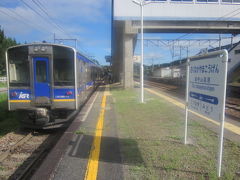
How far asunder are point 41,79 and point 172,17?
615 inches

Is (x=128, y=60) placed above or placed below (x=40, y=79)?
above

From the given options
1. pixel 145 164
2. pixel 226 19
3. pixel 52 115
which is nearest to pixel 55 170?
pixel 145 164

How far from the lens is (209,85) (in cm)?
365

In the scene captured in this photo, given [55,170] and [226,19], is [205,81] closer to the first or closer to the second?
[55,170]

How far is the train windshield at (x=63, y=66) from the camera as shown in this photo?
6.96 m

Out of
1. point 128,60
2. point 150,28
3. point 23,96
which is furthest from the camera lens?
point 150,28

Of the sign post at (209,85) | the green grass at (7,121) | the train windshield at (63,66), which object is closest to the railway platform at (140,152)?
the sign post at (209,85)

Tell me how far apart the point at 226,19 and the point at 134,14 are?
27.6 feet

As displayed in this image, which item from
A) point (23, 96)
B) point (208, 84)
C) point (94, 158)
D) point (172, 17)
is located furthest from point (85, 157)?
point (172, 17)

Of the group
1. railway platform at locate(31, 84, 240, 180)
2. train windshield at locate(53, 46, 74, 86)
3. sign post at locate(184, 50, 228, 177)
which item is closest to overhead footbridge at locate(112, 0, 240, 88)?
train windshield at locate(53, 46, 74, 86)

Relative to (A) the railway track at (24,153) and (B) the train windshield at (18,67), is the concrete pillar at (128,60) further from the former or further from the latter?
(B) the train windshield at (18,67)

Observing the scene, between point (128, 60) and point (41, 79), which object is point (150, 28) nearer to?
point (128, 60)

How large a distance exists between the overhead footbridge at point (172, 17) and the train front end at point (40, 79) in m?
12.5

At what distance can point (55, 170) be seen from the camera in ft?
12.4
